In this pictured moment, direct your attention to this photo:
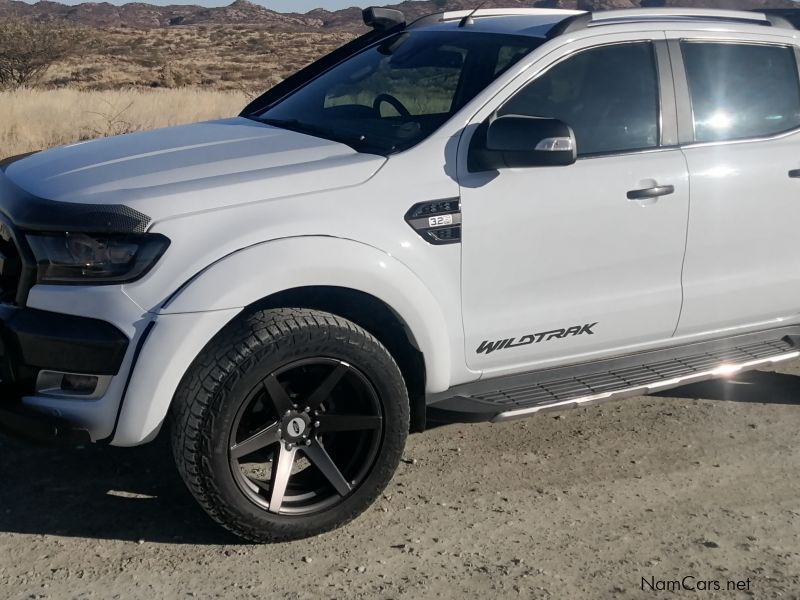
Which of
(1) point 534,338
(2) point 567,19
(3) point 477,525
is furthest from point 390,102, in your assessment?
(3) point 477,525

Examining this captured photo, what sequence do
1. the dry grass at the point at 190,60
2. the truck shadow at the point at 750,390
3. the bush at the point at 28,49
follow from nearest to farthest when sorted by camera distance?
the truck shadow at the point at 750,390, the bush at the point at 28,49, the dry grass at the point at 190,60

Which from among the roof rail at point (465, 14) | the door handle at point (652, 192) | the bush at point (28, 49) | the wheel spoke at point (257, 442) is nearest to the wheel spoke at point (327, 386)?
the wheel spoke at point (257, 442)

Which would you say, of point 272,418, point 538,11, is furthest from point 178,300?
point 538,11

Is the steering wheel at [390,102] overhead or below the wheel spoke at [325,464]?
overhead

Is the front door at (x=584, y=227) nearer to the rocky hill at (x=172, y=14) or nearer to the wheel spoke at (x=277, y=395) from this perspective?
the wheel spoke at (x=277, y=395)

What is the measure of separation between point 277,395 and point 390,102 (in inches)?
68.5

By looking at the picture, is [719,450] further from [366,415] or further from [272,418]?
[272,418]

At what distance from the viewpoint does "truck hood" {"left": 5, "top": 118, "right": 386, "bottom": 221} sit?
128 inches

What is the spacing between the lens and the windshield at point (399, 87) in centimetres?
404

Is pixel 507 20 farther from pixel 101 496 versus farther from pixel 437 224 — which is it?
pixel 101 496

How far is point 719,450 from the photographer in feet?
14.7

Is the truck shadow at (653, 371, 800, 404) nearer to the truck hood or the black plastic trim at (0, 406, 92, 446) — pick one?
the truck hood

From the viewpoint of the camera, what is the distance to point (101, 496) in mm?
3854

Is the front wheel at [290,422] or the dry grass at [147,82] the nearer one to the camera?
the front wheel at [290,422]
